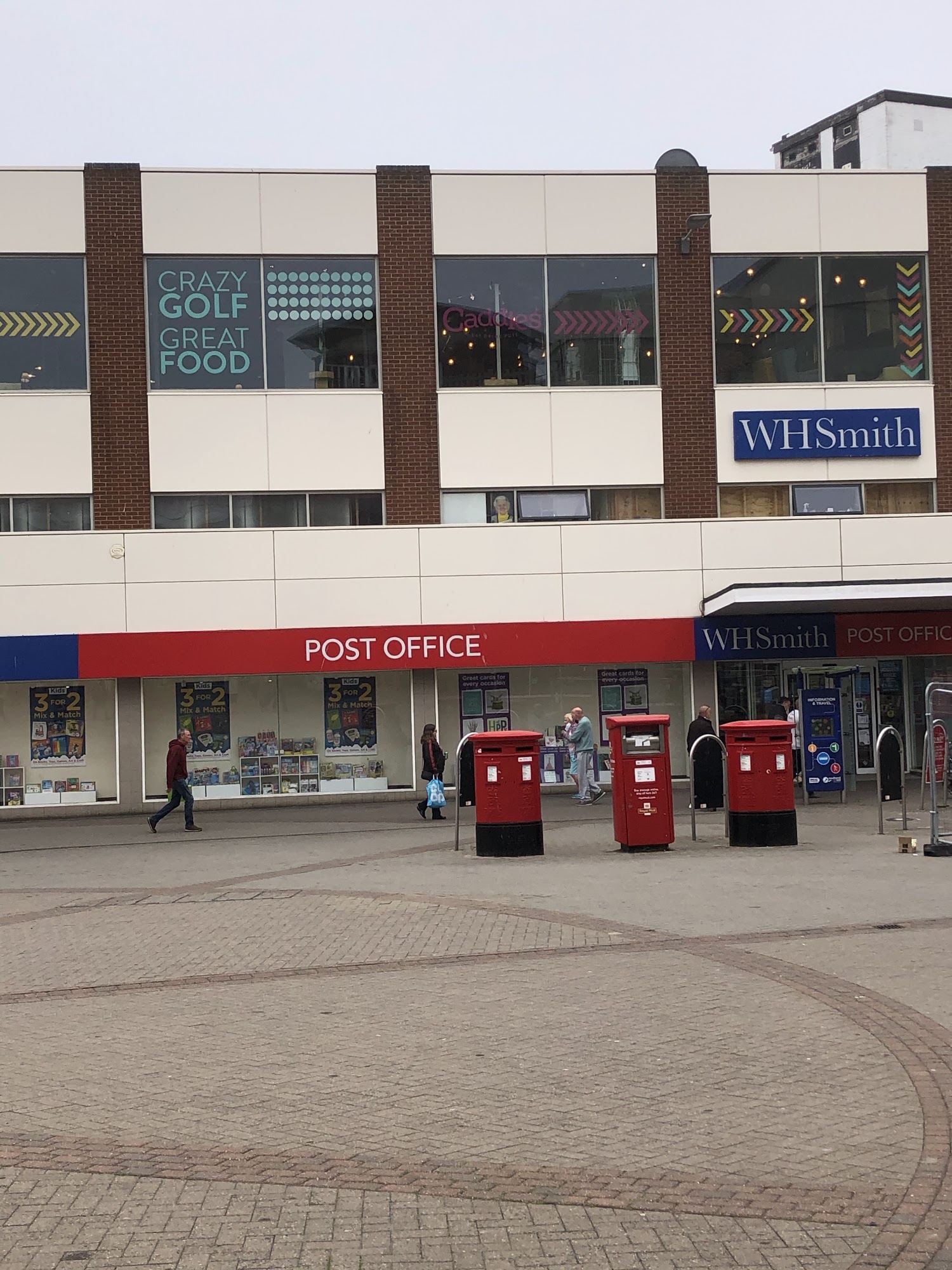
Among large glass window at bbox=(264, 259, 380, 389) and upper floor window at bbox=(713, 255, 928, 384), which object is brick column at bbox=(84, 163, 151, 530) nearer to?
large glass window at bbox=(264, 259, 380, 389)

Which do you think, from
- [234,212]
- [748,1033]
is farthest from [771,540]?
[748,1033]

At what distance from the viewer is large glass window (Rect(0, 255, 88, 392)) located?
25016mm

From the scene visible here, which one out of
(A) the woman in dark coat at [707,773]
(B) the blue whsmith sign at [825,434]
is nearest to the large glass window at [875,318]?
(B) the blue whsmith sign at [825,434]

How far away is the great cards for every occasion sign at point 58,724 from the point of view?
985 inches

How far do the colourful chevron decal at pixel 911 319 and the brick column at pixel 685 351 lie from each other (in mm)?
3697

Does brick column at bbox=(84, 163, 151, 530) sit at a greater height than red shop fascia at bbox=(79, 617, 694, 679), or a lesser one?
greater

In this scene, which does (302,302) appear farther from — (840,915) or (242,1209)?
(242,1209)

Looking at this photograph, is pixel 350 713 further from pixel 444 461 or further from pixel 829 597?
pixel 829 597

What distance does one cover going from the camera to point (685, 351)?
2633 centimetres

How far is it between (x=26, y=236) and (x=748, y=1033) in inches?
848

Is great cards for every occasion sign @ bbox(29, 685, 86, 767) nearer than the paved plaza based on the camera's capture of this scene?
No

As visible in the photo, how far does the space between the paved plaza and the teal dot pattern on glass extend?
1422cm

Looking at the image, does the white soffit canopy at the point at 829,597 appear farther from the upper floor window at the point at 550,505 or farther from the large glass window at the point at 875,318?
the large glass window at the point at 875,318

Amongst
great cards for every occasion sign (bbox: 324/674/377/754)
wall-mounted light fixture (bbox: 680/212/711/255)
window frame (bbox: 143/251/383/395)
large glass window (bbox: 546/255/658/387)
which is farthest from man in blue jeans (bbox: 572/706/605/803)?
wall-mounted light fixture (bbox: 680/212/711/255)
